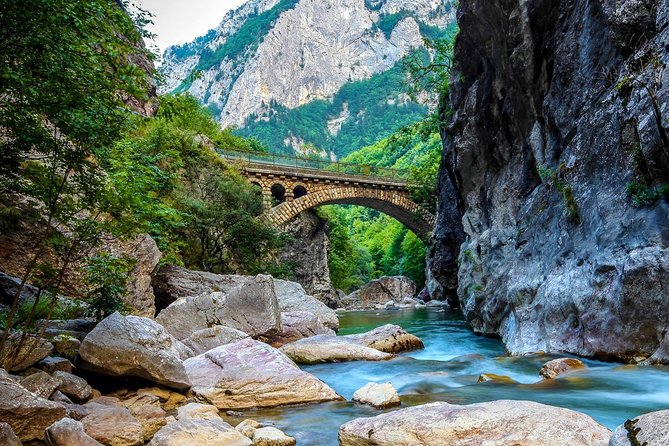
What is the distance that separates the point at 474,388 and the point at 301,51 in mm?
150683

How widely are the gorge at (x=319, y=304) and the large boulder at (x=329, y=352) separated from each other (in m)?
0.06

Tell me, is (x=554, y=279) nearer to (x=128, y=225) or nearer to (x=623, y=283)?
(x=623, y=283)

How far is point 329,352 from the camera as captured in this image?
34.0 feet

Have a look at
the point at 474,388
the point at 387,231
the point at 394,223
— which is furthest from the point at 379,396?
the point at 394,223

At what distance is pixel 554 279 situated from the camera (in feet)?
33.8

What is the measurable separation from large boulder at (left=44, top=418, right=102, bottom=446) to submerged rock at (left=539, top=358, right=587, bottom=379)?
6.68 meters

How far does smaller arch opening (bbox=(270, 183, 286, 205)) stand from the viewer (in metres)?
34.3

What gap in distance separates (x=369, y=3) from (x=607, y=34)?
17224 centimetres

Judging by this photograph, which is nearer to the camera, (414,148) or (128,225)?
(128,225)

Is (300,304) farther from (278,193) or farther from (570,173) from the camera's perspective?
(278,193)

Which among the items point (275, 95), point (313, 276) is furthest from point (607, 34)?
point (275, 95)

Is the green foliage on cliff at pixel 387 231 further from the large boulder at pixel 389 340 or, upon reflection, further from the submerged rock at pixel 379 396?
the submerged rock at pixel 379 396

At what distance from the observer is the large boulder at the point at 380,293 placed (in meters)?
39.1

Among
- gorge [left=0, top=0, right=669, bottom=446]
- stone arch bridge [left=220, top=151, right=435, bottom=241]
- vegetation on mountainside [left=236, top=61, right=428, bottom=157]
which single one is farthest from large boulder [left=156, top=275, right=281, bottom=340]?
vegetation on mountainside [left=236, top=61, right=428, bottom=157]
